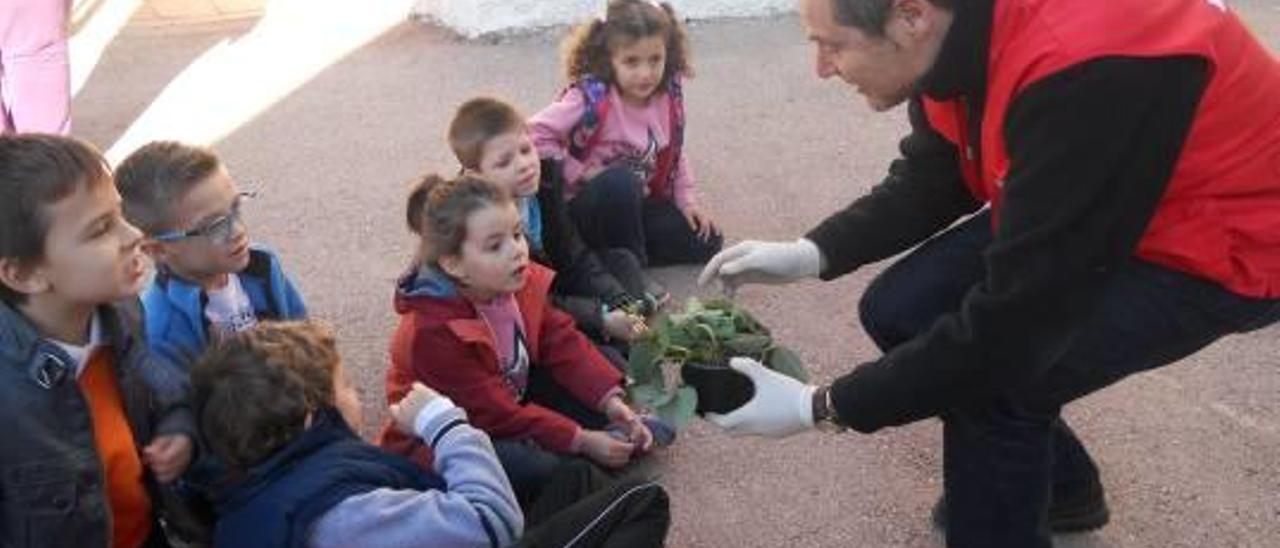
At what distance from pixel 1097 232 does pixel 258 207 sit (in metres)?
3.55

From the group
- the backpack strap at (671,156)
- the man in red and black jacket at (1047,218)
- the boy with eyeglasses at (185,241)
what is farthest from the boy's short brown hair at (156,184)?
the backpack strap at (671,156)

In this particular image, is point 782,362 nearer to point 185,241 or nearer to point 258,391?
point 258,391

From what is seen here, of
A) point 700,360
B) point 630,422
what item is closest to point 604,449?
point 630,422

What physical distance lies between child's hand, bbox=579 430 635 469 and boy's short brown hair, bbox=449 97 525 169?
0.93 m

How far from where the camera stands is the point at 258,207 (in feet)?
16.1

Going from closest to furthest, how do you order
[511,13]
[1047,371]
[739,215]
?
1. [1047,371]
2. [739,215]
3. [511,13]

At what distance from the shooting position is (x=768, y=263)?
9.46 ft

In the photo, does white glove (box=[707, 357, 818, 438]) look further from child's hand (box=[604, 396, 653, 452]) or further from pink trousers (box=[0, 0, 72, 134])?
pink trousers (box=[0, 0, 72, 134])

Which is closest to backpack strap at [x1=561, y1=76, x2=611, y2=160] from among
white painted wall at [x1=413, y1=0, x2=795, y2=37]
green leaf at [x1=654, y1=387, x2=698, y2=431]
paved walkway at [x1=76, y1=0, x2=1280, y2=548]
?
paved walkway at [x1=76, y1=0, x2=1280, y2=548]

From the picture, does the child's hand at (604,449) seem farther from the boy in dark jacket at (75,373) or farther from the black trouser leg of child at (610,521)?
the boy in dark jacket at (75,373)

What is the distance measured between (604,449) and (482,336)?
15.4 inches

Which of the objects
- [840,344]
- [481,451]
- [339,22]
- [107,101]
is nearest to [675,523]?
[481,451]

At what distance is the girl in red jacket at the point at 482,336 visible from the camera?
300 centimetres

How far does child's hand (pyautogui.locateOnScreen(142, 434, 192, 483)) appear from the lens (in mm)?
2453
